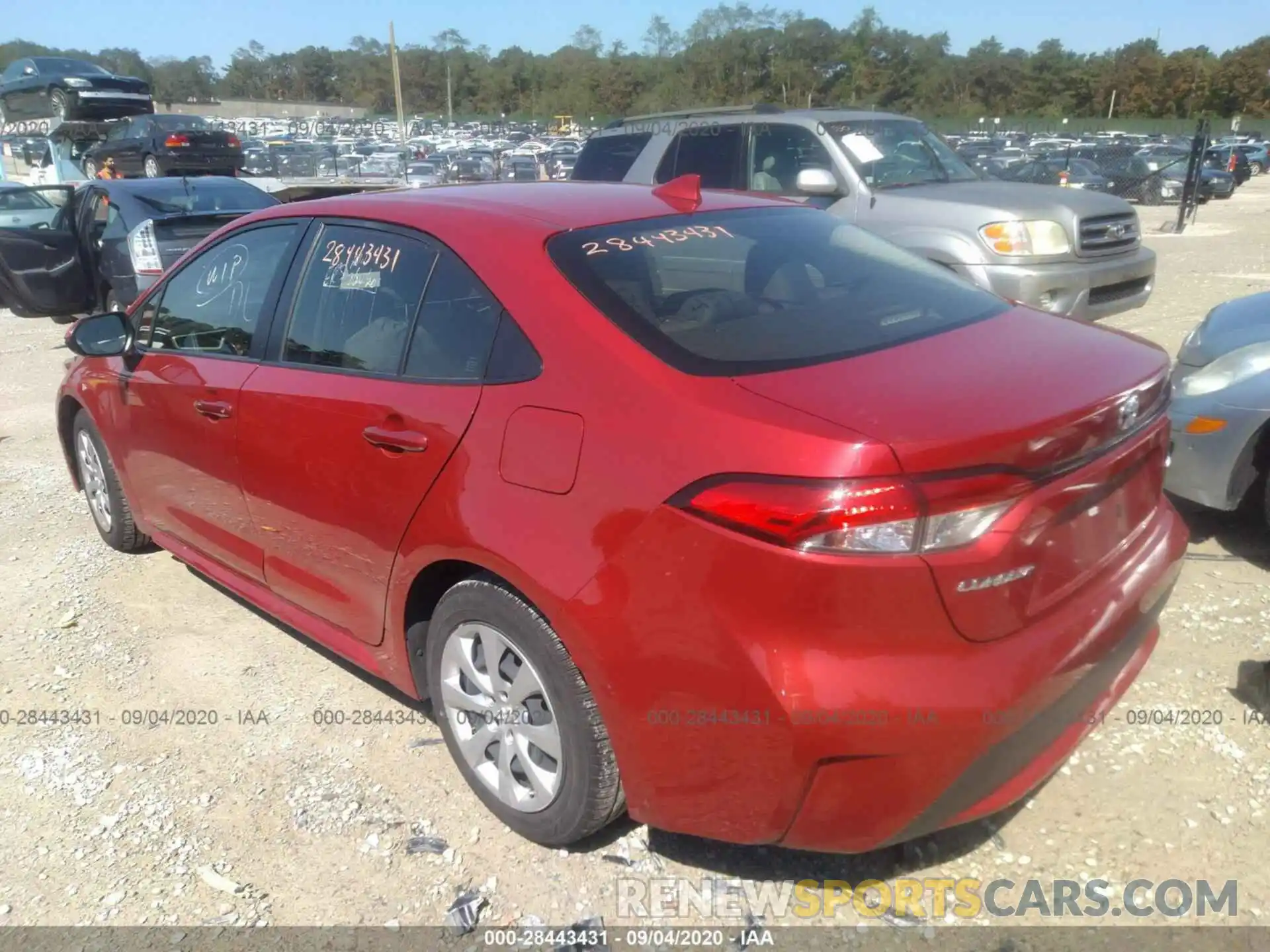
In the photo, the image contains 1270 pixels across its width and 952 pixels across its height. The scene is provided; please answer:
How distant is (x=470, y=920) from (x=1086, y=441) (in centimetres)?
186

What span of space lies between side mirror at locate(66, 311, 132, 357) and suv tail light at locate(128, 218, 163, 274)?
530 cm

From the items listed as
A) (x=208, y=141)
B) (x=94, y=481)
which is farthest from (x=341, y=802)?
(x=208, y=141)

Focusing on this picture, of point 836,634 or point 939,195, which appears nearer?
point 836,634

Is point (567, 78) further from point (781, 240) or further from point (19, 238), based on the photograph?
point (781, 240)

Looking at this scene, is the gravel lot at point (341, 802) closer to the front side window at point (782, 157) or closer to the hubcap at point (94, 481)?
the hubcap at point (94, 481)

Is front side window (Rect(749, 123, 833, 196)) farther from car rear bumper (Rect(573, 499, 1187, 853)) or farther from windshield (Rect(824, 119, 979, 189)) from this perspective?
car rear bumper (Rect(573, 499, 1187, 853))

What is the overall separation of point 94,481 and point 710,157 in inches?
209

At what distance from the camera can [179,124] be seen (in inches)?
906

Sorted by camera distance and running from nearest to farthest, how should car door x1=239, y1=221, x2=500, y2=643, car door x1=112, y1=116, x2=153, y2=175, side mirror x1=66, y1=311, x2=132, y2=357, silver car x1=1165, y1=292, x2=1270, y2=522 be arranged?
1. car door x1=239, y1=221, x2=500, y2=643
2. silver car x1=1165, y1=292, x2=1270, y2=522
3. side mirror x1=66, y1=311, x2=132, y2=357
4. car door x1=112, y1=116, x2=153, y2=175

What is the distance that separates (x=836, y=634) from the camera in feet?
6.46

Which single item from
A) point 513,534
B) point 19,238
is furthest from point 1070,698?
point 19,238

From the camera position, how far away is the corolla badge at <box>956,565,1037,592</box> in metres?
1.98

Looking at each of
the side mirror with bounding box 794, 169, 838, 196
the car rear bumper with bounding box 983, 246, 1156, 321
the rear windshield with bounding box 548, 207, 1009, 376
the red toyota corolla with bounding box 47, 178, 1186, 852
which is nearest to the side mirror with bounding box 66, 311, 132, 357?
the red toyota corolla with bounding box 47, 178, 1186, 852

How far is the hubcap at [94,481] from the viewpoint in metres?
4.63
